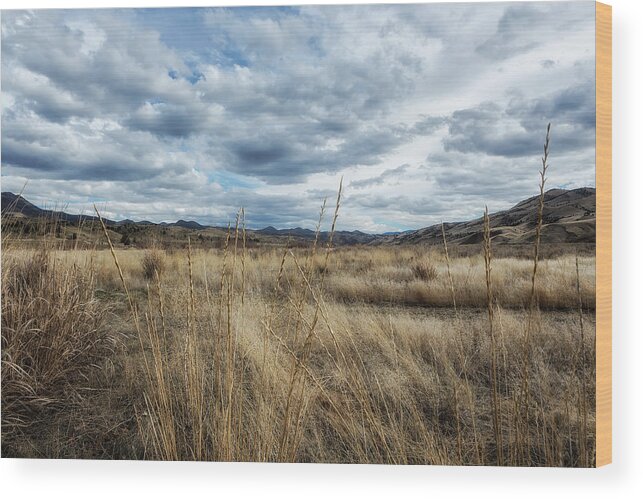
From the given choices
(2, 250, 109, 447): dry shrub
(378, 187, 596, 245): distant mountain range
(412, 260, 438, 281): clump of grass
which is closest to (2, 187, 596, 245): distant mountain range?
(378, 187, 596, 245): distant mountain range

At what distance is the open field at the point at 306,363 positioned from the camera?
2414 mm

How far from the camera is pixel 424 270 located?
2.67m

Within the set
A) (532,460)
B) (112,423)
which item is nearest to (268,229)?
(112,423)

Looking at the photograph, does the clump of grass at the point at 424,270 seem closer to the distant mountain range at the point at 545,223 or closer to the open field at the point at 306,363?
the open field at the point at 306,363

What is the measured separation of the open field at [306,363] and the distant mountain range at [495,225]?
89mm

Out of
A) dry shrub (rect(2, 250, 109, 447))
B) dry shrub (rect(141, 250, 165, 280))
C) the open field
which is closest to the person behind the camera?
the open field

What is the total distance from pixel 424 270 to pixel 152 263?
1.52 metres

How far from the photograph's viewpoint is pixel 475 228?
2586 millimetres

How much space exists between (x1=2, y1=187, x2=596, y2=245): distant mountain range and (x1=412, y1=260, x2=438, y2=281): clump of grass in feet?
0.37

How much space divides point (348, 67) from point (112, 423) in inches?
87.5

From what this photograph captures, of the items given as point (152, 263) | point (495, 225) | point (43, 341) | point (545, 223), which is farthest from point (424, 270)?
point (43, 341)

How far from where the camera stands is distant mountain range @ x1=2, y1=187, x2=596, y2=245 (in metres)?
2.47

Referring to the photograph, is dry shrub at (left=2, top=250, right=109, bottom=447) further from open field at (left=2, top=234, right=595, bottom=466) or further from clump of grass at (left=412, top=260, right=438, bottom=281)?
clump of grass at (left=412, top=260, right=438, bottom=281)

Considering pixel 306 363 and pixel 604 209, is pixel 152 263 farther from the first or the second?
pixel 604 209
